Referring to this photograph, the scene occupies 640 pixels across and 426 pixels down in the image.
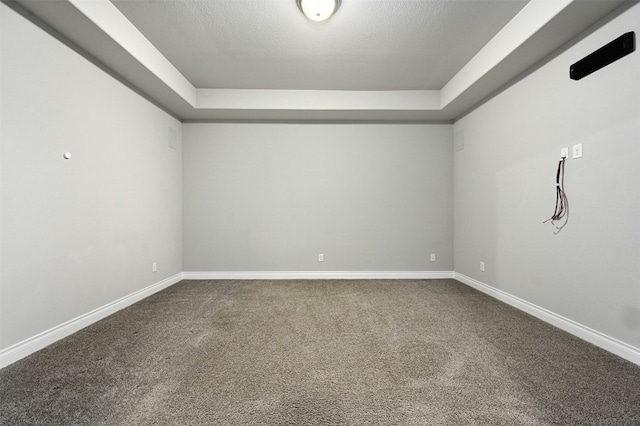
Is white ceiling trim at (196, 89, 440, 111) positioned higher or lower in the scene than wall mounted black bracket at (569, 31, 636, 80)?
higher

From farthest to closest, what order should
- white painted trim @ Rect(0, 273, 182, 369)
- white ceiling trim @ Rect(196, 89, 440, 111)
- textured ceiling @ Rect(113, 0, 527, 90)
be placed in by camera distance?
white ceiling trim @ Rect(196, 89, 440, 111) < textured ceiling @ Rect(113, 0, 527, 90) < white painted trim @ Rect(0, 273, 182, 369)

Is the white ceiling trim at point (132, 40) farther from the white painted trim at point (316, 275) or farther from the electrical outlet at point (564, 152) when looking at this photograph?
the electrical outlet at point (564, 152)

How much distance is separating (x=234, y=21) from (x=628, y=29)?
314 centimetres

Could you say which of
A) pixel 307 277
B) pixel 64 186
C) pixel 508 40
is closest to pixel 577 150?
pixel 508 40

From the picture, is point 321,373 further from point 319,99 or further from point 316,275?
point 319,99

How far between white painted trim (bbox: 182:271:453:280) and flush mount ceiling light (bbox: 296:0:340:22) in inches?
135

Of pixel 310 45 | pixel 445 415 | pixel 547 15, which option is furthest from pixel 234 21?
pixel 445 415

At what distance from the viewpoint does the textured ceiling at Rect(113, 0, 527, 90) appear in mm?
2418

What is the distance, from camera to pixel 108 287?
2881 mm

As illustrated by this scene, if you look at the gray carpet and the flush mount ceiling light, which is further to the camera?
the flush mount ceiling light

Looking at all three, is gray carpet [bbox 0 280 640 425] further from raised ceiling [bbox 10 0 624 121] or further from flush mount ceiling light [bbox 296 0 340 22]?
flush mount ceiling light [bbox 296 0 340 22]

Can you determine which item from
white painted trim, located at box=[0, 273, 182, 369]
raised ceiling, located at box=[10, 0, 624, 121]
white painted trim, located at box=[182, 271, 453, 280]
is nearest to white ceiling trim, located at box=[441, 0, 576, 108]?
raised ceiling, located at box=[10, 0, 624, 121]

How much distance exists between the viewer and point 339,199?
4531 mm

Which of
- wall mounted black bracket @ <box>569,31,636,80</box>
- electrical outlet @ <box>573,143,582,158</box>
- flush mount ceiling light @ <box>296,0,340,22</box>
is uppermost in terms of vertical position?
flush mount ceiling light @ <box>296,0,340,22</box>
